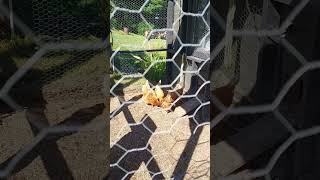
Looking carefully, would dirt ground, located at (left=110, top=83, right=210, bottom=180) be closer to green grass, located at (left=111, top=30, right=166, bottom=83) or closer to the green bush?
green grass, located at (left=111, top=30, right=166, bottom=83)

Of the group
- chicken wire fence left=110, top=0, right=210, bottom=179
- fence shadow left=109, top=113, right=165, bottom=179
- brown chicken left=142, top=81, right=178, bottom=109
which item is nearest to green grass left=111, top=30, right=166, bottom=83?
chicken wire fence left=110, top=0, right=210, bottom=179

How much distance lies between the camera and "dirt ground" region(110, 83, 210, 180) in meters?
1.31

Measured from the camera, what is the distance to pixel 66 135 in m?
0.27

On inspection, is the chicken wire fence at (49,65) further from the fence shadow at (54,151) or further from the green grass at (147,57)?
the green grass at (147,57)

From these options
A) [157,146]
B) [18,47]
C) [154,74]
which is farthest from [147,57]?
[18,47]

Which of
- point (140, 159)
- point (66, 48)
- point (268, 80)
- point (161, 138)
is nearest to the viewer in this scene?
point (66, 48)

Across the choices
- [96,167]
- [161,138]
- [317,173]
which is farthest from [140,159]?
[96,167]

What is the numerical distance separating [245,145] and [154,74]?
1877 millimetres

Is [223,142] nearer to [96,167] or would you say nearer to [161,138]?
[96,167]

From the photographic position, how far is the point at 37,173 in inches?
10.8

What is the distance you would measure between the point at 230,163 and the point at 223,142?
0.08ft

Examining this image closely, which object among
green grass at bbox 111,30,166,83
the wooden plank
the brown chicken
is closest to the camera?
the wooden plank

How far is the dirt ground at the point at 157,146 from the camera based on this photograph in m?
1.31

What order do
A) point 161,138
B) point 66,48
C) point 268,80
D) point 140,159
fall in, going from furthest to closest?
point 161,138
point 140,159
point 268,80
point 66,48
